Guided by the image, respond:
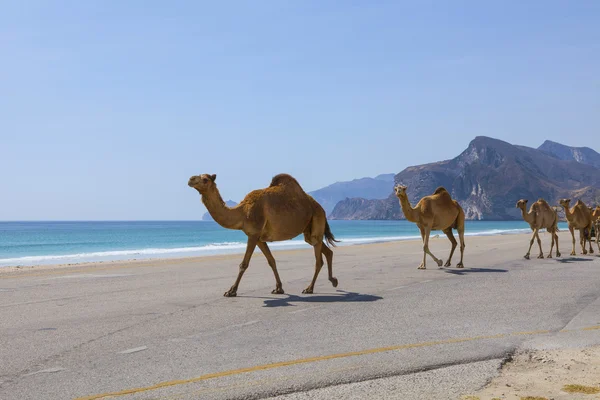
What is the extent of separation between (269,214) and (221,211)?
911 mm

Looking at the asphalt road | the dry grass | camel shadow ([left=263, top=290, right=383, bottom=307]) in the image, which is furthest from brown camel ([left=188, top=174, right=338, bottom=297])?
the dry grass

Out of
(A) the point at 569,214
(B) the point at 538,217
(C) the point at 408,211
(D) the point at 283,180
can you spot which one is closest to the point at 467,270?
(C) the point at 408,211

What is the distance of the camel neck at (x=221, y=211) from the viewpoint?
465 inches

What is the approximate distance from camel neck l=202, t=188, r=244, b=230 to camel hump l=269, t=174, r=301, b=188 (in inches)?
43.3

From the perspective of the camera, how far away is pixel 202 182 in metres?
11.6

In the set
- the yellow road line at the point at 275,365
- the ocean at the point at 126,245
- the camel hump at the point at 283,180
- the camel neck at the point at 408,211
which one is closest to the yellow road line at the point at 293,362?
the yellow road line at the point at 275,365

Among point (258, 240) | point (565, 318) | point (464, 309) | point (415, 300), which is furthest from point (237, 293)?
point (565, 318)

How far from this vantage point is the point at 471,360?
662 cm

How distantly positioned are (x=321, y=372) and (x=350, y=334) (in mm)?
1962

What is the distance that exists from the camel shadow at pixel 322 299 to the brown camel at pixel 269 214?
60cm

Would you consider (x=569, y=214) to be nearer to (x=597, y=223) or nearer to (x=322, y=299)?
(x=597, y=223)

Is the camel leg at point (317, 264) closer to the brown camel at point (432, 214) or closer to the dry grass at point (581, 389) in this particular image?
the brown camel at point (432, 214)

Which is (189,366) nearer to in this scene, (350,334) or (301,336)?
(301,336)

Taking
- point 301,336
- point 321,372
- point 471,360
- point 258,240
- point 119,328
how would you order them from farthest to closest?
point 258,240 < point 119,328 < point 301,336 < point 471,360 < point 321,372
